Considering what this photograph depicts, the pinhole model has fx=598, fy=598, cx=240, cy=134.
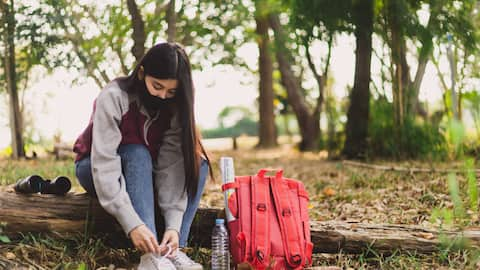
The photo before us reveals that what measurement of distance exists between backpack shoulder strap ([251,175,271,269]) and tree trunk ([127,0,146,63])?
15.5 ft

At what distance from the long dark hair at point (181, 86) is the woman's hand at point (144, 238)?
36 cm

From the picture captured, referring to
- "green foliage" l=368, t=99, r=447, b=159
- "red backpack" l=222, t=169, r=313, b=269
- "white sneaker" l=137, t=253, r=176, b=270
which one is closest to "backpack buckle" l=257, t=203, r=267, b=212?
"red backpack" l=222, t=169, r=313, b=269

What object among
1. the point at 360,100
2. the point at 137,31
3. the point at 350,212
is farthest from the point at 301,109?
the point at 350,212

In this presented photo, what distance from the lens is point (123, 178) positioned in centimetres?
257

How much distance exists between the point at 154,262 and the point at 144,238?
0.37ft

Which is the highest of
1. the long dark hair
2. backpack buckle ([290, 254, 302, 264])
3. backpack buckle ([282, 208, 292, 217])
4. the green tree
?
the green tree

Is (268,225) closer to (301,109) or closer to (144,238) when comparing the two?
(144,238)

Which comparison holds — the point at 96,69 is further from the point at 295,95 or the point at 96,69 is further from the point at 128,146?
the point at 128,146

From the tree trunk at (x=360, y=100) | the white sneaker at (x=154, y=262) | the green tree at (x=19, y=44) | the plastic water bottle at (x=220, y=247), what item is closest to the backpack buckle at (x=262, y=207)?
the plastic water bottle at (x=220, y=247)

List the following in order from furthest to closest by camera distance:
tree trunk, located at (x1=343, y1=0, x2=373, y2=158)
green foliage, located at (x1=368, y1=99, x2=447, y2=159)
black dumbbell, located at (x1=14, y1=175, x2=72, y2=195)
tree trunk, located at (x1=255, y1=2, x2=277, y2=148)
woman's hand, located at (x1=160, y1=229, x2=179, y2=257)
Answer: tree trunk, located at (x1=255, y1=2, x2=277, y2=148) → tree trunk, located at (x1=343, y1=0, x2=373, y2=158) → green foliage, located at (x1=368, y1=99, x2=447, y2=159) → black dumbbell, located at (x1=14, y1=175, x2=72, y2=195) → woman's hand, located at (x1=160, y1=229, x2=179, y2=257)

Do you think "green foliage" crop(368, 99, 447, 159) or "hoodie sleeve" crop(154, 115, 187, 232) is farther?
"green foliage" crop(368, 99, 447, 159)

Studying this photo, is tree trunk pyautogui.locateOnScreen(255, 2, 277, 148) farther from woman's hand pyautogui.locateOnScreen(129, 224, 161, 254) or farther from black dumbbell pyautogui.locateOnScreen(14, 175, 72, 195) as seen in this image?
woman's hand pyautogui.locateOnScreen(129, 224, 161, 254)

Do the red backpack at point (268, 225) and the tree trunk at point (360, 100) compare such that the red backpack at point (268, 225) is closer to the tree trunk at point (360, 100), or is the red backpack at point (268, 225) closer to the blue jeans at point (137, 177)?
the blue jeans at point (137, 177)

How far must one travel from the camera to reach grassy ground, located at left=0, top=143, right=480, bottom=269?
2.64m
